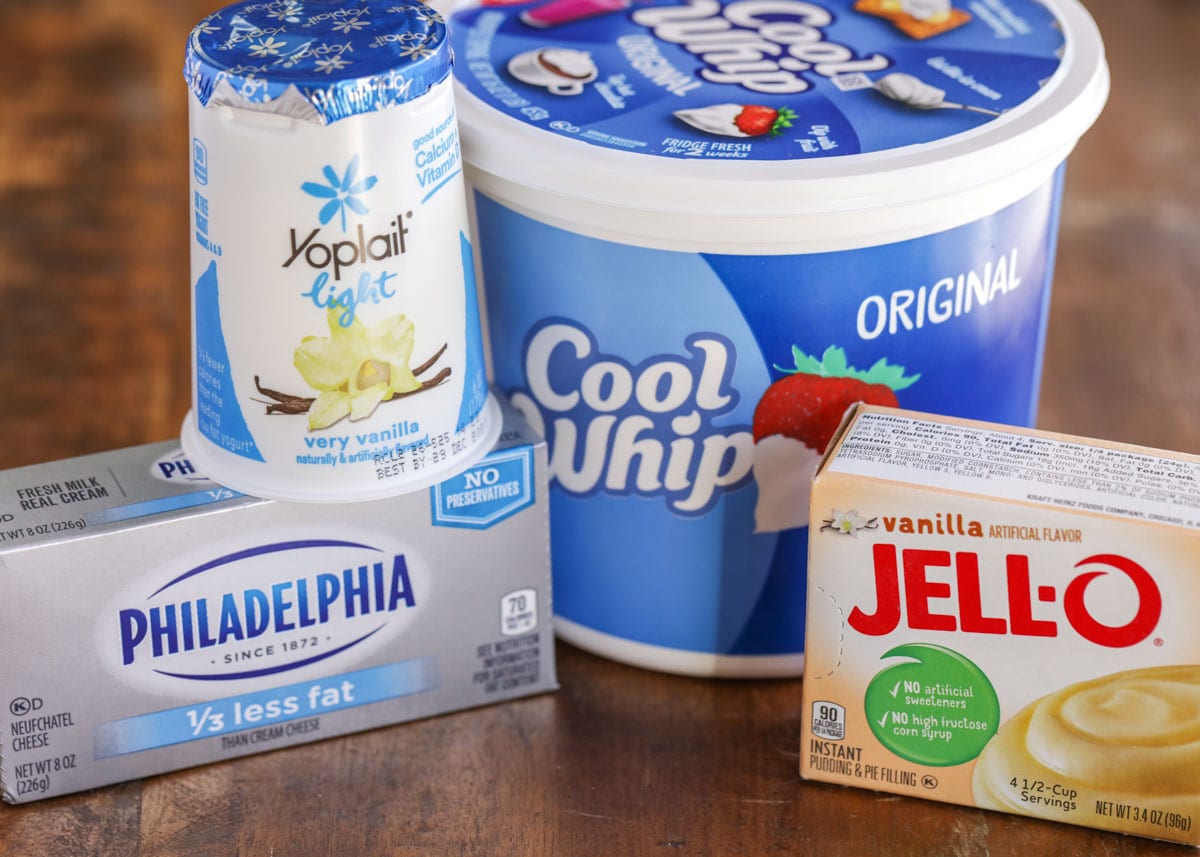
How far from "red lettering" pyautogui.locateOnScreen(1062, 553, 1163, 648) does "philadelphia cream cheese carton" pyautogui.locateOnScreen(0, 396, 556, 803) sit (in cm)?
34

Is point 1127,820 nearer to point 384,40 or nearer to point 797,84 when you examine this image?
point 797,84

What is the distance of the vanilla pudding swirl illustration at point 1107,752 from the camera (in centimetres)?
87

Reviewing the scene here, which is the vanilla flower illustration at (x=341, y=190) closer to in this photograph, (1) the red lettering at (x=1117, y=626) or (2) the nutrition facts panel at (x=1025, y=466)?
(2) the nutrition facts panel at (x=1025, y=466)

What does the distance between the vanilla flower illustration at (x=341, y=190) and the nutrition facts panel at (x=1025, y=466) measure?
306 millimetres

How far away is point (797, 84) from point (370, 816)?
0.55 meters

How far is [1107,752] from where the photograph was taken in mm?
890

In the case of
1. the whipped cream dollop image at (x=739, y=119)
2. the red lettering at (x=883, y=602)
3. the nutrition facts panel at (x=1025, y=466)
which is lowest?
the red lettering at (x=883, y=602)

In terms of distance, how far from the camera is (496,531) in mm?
992

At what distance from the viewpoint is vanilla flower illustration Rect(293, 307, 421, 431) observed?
878mm

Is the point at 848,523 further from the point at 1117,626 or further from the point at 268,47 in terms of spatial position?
the point at 268,47

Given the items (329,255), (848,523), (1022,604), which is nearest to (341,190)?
(329,255)

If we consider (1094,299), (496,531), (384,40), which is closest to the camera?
(384,40)

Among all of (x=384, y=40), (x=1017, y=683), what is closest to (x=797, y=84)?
(x=384, y=40)

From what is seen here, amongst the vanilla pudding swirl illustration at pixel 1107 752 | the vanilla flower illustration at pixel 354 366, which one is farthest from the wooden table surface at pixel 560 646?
the vanilla flower illustration at pixel 354 366
